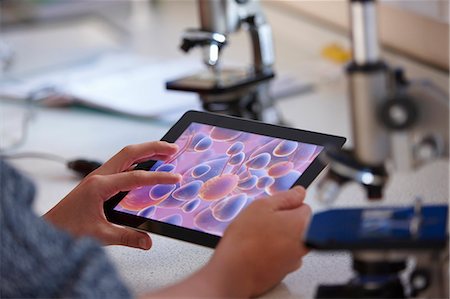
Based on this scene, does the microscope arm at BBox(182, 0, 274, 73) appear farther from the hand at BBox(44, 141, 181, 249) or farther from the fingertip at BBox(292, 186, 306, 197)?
the fingertip at BBox(292, 186, 306, 197)

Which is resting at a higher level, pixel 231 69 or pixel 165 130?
pixel 231 69

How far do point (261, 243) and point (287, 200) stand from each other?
7cm

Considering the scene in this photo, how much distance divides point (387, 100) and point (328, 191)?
11 centimetres

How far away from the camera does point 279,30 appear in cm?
Result: 262

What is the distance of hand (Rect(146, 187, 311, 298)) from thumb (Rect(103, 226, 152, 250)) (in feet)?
0.73

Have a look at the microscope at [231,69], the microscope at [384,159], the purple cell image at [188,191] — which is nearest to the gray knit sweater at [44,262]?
the microscope at [384,159]

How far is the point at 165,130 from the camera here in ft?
6.67

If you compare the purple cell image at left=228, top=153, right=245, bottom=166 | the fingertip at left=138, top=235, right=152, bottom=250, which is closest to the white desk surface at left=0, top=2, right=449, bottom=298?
the fingertip at left=138, top=235, right=152, bottom=250

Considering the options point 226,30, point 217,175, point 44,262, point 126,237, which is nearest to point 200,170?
point 217,175

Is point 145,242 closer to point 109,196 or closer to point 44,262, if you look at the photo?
point 109,196

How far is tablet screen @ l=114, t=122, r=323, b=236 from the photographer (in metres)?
1.23

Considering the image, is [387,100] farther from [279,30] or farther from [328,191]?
[279,30]

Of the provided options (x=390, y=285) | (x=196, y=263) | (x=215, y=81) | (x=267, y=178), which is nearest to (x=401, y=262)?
(x=390, y=285)

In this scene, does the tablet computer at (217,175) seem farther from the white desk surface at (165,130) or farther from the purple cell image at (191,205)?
the white desk surface at (165,130)
